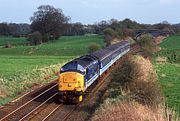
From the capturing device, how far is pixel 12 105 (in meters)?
26.7

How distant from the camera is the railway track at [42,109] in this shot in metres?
22.9

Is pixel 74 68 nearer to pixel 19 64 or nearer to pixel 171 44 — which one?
pixel 19 64

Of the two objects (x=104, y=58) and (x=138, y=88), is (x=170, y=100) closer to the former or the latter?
(x=138, y=88)

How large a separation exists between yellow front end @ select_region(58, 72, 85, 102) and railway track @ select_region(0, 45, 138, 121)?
692 mm

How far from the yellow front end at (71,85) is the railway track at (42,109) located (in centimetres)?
69

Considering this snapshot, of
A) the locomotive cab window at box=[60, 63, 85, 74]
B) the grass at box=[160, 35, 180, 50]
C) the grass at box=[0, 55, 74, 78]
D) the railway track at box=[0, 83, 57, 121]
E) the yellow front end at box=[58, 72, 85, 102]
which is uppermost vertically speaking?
the locomotive cab window at box=[60, 63, 85, 74]

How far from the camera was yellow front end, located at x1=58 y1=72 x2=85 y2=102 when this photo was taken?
26797 mm

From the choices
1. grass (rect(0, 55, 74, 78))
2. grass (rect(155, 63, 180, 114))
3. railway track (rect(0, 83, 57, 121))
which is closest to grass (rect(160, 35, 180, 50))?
grass (rect(0, 55, 74, 78))

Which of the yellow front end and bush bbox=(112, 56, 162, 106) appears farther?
the yellow front end

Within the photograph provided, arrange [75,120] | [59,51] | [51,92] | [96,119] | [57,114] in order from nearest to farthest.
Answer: [96,119], [75,120], [57,114], [51,92], [59,51]

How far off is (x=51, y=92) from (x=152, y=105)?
13267 mm

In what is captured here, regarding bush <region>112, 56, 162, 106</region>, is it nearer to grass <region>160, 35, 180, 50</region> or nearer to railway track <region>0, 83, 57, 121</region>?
railway track <region>0, 83, 57, 121</region>

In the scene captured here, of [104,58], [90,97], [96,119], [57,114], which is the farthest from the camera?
[104,58]

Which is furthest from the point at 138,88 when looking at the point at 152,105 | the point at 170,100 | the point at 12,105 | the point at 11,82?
the point at 11,82
